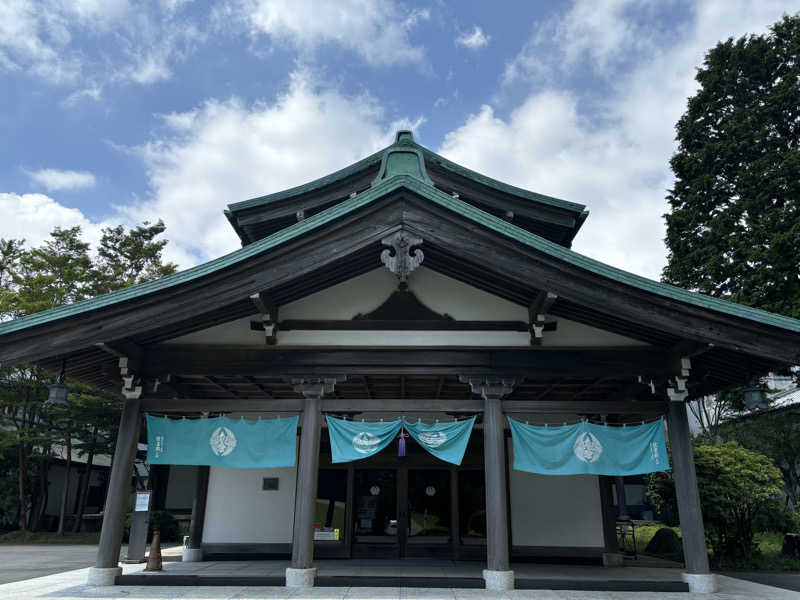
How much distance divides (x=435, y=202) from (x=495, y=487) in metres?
4.79

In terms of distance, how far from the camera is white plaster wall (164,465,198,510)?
101 feet

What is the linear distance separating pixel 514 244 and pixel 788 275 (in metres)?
14.4

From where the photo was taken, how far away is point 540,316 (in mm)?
8648

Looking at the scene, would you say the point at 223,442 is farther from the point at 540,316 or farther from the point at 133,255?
the point at 133,255

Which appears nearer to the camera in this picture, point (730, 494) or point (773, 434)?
point (730, 494)

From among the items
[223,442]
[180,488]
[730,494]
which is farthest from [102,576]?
[180,488]

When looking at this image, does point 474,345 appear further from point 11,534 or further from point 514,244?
point 11,534

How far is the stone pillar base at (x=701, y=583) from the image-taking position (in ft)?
26.5

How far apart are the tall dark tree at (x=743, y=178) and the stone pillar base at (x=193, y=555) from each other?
18412 mm

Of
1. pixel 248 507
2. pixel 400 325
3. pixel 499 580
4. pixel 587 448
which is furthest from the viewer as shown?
pixel 248 507

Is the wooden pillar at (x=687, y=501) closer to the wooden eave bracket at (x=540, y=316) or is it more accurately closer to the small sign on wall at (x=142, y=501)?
the wooden eave bracket at (x=540, y=316)

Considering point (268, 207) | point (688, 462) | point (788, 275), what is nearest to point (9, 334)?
point (268, 207)

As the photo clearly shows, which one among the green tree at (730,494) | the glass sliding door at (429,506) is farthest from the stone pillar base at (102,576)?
the green tree at (730,494)

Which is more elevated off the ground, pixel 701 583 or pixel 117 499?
pixel 117 499
